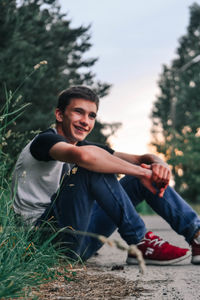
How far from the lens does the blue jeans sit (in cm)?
285

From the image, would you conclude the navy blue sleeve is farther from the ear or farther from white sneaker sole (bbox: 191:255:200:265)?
white sneaker sole (bbox: 191:255:200:265)

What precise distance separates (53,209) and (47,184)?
0.73 ft

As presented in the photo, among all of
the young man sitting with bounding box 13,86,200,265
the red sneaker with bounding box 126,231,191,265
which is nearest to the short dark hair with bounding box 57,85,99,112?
the young man sitting with bounding box 13,86,200,265

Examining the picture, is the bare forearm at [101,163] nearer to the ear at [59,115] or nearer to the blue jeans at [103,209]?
the blue jeans at [103,209]

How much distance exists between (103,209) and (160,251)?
2.16ft

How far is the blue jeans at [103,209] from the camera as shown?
2848mm

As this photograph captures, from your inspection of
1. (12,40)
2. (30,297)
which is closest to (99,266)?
(30,297)

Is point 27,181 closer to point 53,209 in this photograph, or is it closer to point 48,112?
point 53,209

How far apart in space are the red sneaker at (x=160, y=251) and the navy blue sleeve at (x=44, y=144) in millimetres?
986

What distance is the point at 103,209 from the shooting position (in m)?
2.96

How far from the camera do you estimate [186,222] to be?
3283 mm

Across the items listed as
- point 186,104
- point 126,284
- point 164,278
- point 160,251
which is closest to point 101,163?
point 126,284

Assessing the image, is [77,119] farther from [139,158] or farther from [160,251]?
[160,251]

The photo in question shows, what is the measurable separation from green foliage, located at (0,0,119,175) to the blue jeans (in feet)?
7.32
